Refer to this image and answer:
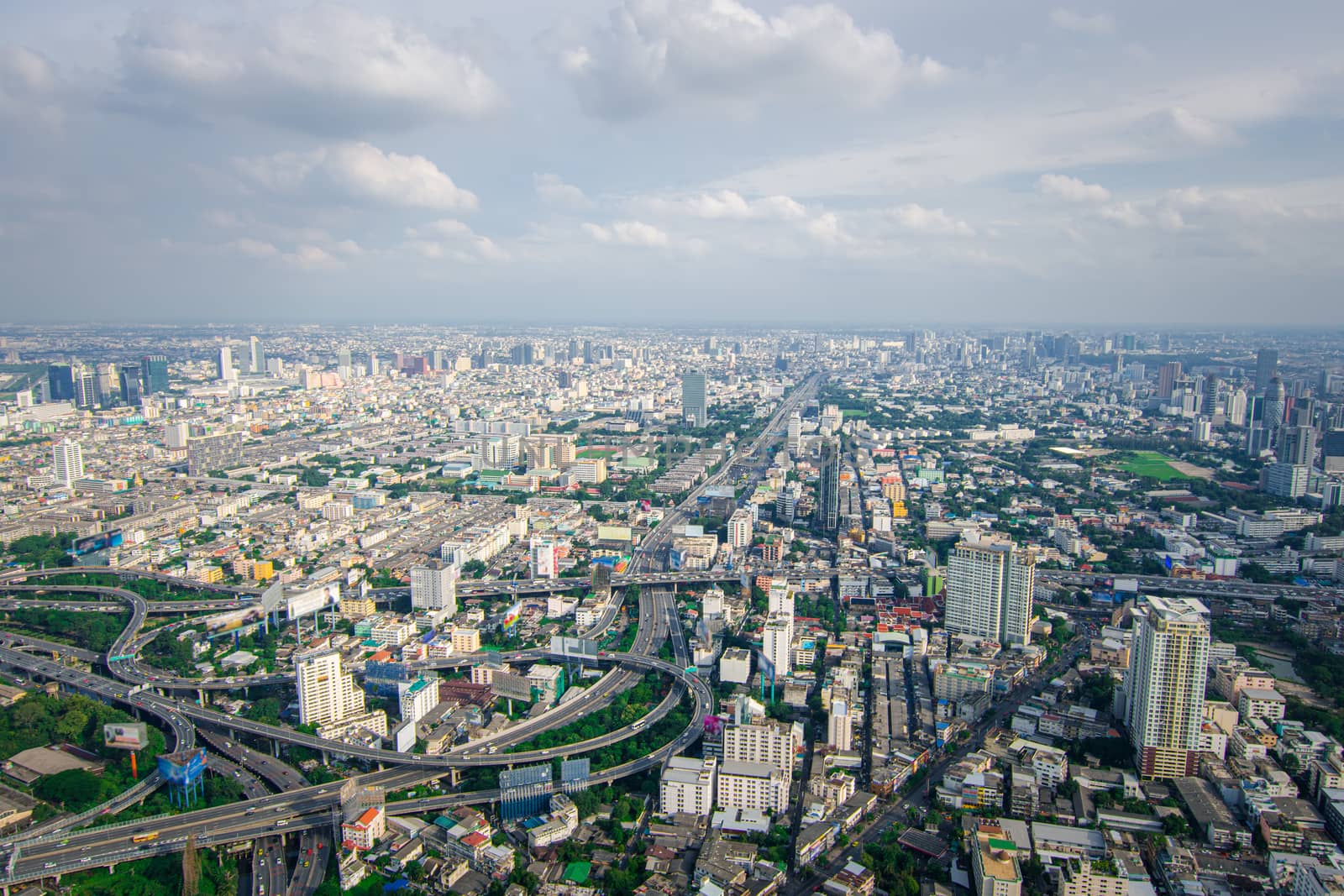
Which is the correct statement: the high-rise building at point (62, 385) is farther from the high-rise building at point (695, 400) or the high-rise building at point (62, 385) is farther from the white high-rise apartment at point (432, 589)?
the white high-rise apartment at point (432, 589)

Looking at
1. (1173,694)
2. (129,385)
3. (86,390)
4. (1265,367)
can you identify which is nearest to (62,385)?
(86,390)

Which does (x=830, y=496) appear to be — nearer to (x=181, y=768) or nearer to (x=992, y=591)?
(x=992, y=591)

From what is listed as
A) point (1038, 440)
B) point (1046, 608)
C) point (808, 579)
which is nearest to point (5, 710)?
point (808, 579)

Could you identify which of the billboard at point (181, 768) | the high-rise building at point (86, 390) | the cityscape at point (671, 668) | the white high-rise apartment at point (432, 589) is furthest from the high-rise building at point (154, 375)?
→ the billboard at point (181, 768)

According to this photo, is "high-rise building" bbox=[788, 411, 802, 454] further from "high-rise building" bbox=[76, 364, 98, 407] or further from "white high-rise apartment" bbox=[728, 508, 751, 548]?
"high-rise building" bbox=[76, 364, 98, 407]

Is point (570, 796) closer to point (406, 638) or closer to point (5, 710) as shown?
point (406, 638)

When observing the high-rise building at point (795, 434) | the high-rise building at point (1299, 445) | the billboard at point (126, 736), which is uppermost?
the high-rise building at point (1299, 445)
